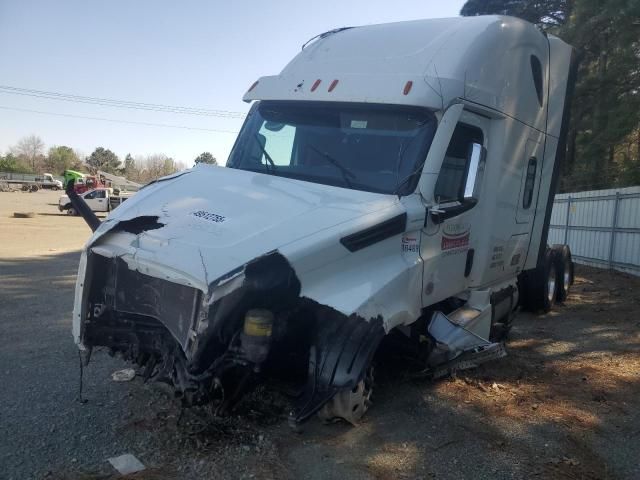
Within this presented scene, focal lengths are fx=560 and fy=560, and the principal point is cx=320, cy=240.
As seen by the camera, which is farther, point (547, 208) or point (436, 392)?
point (547, 208)

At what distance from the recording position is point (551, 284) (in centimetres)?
971

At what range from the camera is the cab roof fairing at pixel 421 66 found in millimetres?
4965

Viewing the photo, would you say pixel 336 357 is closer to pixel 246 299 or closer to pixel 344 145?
pixel 246 299

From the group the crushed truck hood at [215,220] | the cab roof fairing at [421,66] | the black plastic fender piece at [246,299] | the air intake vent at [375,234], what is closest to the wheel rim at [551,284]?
the cab roof fairing at [421,66]

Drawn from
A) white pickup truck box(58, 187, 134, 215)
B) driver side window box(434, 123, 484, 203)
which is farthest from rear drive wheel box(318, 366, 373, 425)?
white pickup truck box(58, 187, 134, 215)

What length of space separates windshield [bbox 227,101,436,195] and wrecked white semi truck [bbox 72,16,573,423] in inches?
0.6

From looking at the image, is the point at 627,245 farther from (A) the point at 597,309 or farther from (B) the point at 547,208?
(B) the point at 547,208

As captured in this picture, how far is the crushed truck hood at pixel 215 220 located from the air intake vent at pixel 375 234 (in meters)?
0.14

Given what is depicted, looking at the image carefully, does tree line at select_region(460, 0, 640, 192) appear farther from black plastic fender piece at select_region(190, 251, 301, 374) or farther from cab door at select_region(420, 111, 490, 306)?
black plastic fender piece at select_region(190, 251, 301, 374)

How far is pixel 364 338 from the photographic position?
12.7ft

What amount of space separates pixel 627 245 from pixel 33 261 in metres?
14.5

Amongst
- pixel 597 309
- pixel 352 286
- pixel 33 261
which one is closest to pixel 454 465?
pixel 352 286

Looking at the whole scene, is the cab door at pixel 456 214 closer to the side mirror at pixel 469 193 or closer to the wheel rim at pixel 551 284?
the side mirror at pixel 469 193

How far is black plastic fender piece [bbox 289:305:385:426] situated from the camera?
3842mm
